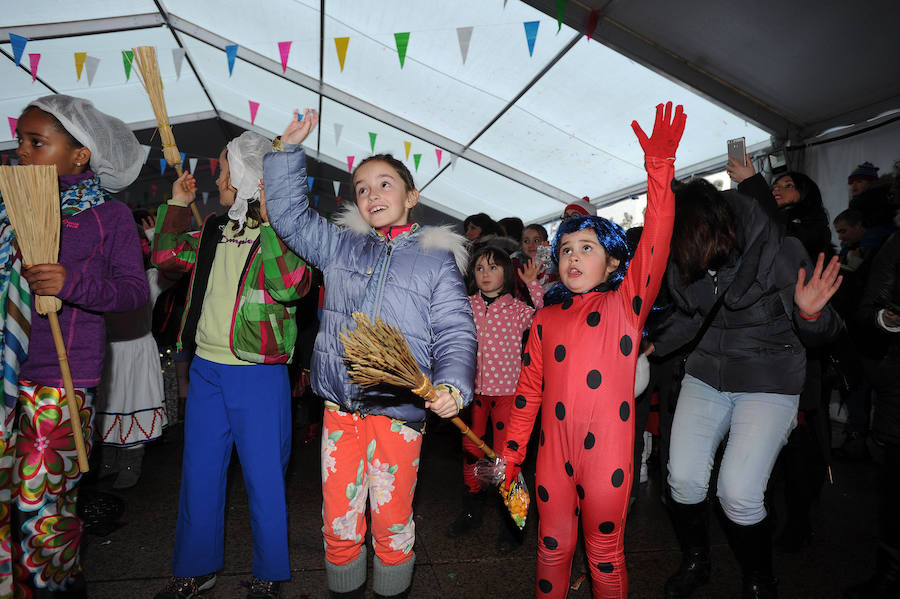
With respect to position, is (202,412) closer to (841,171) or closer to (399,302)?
(399,302)

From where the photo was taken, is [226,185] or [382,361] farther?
[226,185]

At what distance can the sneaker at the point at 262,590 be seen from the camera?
2.32 metres

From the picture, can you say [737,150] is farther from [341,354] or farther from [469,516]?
[469,516]

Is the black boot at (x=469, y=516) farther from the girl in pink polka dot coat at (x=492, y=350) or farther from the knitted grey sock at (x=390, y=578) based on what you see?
the knitted grey sock at (x=390, y=578)

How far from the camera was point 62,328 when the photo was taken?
2082 mm

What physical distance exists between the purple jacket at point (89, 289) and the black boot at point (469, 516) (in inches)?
84.0

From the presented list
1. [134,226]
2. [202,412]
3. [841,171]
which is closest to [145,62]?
[134,226]

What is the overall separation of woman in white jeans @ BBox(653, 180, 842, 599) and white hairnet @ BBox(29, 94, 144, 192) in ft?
7.98

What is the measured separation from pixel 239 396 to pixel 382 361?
95cm

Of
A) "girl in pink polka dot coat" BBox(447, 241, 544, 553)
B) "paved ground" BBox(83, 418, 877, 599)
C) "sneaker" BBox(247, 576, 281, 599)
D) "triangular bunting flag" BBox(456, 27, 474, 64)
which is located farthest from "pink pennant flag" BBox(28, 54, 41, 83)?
"sneaker" BBox(247, 576, 281, 599)

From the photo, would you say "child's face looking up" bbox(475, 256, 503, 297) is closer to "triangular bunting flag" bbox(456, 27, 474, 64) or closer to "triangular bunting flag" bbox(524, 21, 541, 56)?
"triangular bunting flag" bbox(524, 21, 541, 56)

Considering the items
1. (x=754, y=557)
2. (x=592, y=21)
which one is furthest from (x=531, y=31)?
(x=754, y=557)

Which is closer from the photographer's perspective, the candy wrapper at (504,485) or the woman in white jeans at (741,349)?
the candy wrapper at (504,485)

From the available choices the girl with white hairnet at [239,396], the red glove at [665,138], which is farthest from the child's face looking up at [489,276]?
the red glove at [665,138]
